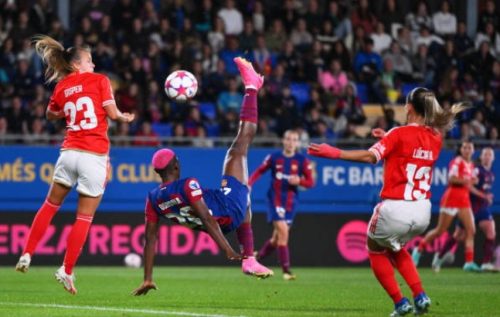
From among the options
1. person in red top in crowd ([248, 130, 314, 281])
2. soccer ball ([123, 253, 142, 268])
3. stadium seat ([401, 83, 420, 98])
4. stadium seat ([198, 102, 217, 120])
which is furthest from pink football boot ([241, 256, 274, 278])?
stadium seat ([401, 83, 420, 98])

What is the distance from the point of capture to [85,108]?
11461 mm

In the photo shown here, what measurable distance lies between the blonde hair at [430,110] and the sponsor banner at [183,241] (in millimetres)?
11070

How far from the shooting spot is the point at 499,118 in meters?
23.8

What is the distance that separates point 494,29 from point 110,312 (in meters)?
18.0

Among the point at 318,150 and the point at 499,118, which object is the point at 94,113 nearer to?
the point at 318,150

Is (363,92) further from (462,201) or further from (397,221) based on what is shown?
(397,221)

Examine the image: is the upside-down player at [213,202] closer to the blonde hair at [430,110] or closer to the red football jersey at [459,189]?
the blonde hair at [430,110]

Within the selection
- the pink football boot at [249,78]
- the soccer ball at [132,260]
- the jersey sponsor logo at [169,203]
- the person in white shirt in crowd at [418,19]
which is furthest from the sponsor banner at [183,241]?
the jersey sponsor logo at [169,203]

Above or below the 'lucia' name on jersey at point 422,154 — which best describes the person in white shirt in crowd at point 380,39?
above

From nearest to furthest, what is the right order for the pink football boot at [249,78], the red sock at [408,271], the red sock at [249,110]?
the red sock at [408,271], the red sock at [249,110], the pink football boot at [249,78]

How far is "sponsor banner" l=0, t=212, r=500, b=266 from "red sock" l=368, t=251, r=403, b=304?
10816 millimetres

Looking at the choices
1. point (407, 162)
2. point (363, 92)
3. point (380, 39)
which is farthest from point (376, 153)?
point (380, 39)

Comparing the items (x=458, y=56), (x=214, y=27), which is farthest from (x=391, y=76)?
(x=214, y=27)

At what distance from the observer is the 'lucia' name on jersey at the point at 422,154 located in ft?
33.2
